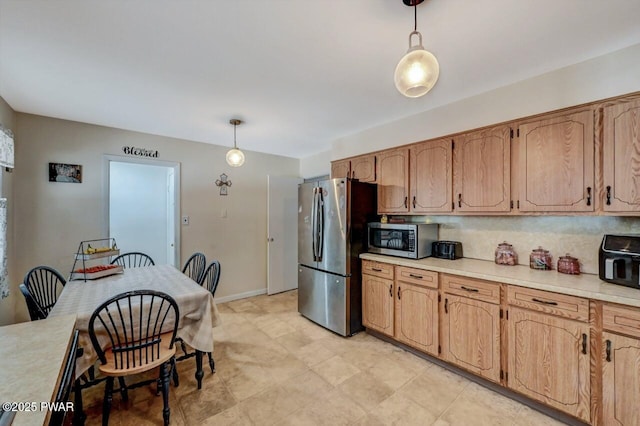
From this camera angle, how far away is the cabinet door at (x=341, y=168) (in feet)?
11.9

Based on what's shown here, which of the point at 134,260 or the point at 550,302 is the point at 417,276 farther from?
the point at 134,260

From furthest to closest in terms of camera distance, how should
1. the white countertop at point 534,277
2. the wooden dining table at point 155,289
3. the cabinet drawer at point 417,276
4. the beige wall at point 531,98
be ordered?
the cabinet drawer at point 417,276
the beige wall at point 531,98
the wooden dining table at point 155,289
the white countertop at point 534,277

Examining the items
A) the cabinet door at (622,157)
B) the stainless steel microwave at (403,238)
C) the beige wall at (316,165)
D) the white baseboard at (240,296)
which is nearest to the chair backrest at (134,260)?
the white baseboard at (240,296)

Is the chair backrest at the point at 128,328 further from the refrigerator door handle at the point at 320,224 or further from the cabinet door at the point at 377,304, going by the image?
the cabinet door at the point at 377,304

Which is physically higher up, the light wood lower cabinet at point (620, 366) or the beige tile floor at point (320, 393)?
the light wood lower cabinet at point (620, 366)

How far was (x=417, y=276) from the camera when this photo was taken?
2498 mm

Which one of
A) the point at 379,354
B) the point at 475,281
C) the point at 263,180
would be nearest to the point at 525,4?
the point at 475,281

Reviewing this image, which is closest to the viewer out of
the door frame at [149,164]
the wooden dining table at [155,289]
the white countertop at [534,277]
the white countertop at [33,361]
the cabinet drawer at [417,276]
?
the white countertop at [33,361]

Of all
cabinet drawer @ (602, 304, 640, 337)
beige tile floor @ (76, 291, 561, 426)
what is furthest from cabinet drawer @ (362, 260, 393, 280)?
cabinet drawer @ (602, 304, 640, 337)

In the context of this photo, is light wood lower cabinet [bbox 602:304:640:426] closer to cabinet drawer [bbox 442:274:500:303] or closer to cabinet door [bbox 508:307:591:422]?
cabinet door [bbox 508:307:591:422]

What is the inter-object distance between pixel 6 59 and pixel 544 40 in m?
3.64

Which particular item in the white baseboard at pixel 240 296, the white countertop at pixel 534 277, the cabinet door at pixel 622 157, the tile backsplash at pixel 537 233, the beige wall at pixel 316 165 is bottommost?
the white baseboard at pixel 240 296

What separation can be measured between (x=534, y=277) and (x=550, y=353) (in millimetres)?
500

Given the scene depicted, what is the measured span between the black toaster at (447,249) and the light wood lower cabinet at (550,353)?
0.74 m
